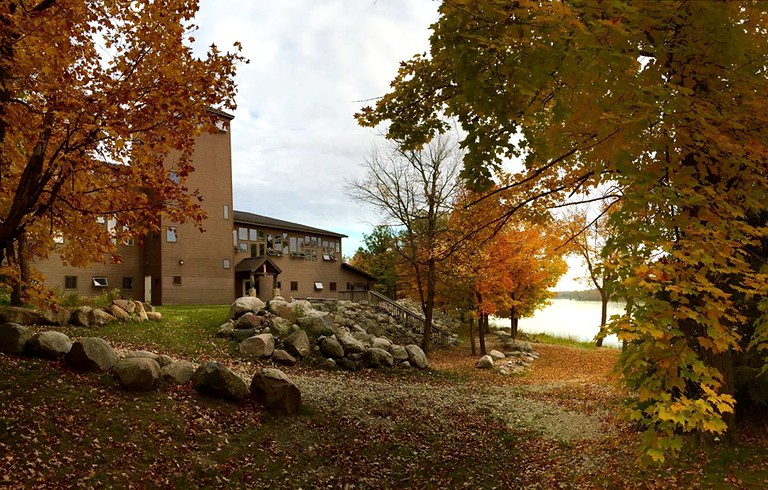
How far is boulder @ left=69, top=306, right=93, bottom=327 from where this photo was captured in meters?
15.6

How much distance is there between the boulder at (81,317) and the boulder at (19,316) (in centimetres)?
115

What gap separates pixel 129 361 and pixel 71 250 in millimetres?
2206

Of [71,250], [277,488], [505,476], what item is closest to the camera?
[277,488]

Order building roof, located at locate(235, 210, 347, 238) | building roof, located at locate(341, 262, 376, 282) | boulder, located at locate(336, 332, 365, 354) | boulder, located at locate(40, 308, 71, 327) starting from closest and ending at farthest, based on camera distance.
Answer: boulder, located at locate(40, 308, 71, 327)
boulder, located at locate(336, 332, 365, 354)
building roof, located at locate(235, 210, 347, 238)
building roof, located at locate(341, 262, 376, 282)

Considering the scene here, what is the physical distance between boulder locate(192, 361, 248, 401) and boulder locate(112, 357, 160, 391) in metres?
0.84

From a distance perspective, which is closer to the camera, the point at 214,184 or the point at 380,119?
the point at 380,119

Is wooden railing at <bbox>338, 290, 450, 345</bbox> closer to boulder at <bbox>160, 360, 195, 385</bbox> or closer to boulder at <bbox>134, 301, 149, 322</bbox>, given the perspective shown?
boulder at <bbox>134, 301, 149, 322</bbox>

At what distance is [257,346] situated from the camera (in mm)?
15773

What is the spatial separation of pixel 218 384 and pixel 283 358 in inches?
251

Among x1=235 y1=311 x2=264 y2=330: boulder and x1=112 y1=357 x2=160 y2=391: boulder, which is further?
x1=235 y1=311 x2=264 y2=330: boulder

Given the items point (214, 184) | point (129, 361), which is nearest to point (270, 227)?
point (214, 184)

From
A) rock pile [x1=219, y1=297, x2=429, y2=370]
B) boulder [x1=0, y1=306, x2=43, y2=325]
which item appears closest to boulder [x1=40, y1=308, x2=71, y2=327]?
boulder [x1=0, y1=306, x2=43, y2=325]

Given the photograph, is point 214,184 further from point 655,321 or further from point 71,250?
point 655,321

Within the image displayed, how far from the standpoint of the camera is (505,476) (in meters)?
7.36
